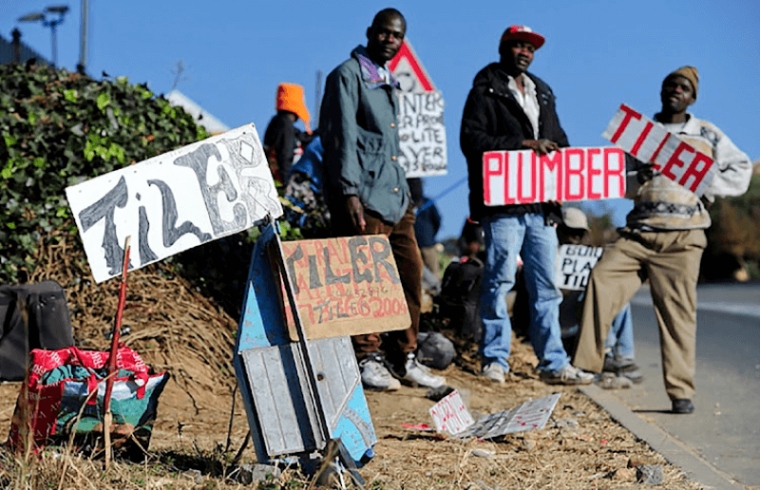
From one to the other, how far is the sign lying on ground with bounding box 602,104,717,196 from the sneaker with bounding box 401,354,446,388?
79.7 inches

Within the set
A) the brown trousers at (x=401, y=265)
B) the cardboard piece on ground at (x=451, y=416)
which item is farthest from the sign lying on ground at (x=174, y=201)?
the brown trousers at (x=401, y=265)

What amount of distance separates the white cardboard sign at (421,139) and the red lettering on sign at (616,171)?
80.4 inches

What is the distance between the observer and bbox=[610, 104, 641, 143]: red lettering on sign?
670 cm

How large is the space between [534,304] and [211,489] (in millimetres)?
4246

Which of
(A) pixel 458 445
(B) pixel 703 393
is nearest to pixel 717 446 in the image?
(A) pixel 458 445

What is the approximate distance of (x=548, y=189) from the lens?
7.14 m

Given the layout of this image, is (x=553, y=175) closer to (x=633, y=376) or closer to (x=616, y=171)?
(x=616, y=171)

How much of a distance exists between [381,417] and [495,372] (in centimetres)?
149

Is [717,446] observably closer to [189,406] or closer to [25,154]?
[189,406]

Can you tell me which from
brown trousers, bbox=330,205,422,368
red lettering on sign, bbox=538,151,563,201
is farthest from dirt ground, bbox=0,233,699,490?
red lettering on sign, bbox=538,151,563,201

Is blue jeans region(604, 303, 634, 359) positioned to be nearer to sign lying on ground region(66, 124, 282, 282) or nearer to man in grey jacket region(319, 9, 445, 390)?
man in grey jacket region(319, 9, 445, 390)

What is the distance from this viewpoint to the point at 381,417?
5828 mm

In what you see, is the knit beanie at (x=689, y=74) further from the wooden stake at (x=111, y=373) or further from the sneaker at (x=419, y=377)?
the wooden stake at (x=111, y=373)

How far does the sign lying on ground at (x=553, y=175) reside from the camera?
7.02 meters
